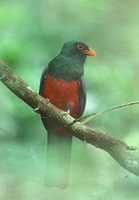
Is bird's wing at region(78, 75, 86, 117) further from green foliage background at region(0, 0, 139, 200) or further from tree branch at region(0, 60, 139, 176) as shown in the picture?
tree branch at region(0, 60, 139, 176)

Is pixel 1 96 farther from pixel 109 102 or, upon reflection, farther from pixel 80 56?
pixel 80 56

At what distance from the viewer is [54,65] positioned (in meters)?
4.13

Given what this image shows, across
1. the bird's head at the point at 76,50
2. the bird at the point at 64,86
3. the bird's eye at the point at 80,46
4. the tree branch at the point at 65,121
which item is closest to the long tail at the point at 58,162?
the bird at the point at 64,86

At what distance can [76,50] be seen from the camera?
4.50m

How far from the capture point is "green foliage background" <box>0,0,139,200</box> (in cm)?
284

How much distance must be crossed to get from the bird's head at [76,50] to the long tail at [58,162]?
2.68ft

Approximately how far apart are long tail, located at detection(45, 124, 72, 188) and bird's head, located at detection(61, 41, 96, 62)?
817 mm

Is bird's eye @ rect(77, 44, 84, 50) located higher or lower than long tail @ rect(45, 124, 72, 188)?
higher

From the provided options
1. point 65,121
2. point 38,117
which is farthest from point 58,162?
point 65,121

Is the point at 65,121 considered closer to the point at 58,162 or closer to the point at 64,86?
the point at 58,162

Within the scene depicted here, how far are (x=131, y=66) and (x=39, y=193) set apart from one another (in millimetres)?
2989

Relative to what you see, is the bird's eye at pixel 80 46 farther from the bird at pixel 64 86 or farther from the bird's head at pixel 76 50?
the bird at pixel 64 86

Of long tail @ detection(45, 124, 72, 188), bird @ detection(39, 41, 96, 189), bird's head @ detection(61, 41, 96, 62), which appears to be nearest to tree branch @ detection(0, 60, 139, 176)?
long tail @ detection(45, 124, 72, 188)

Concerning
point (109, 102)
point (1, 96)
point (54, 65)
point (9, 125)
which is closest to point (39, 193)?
point (9, 125)
